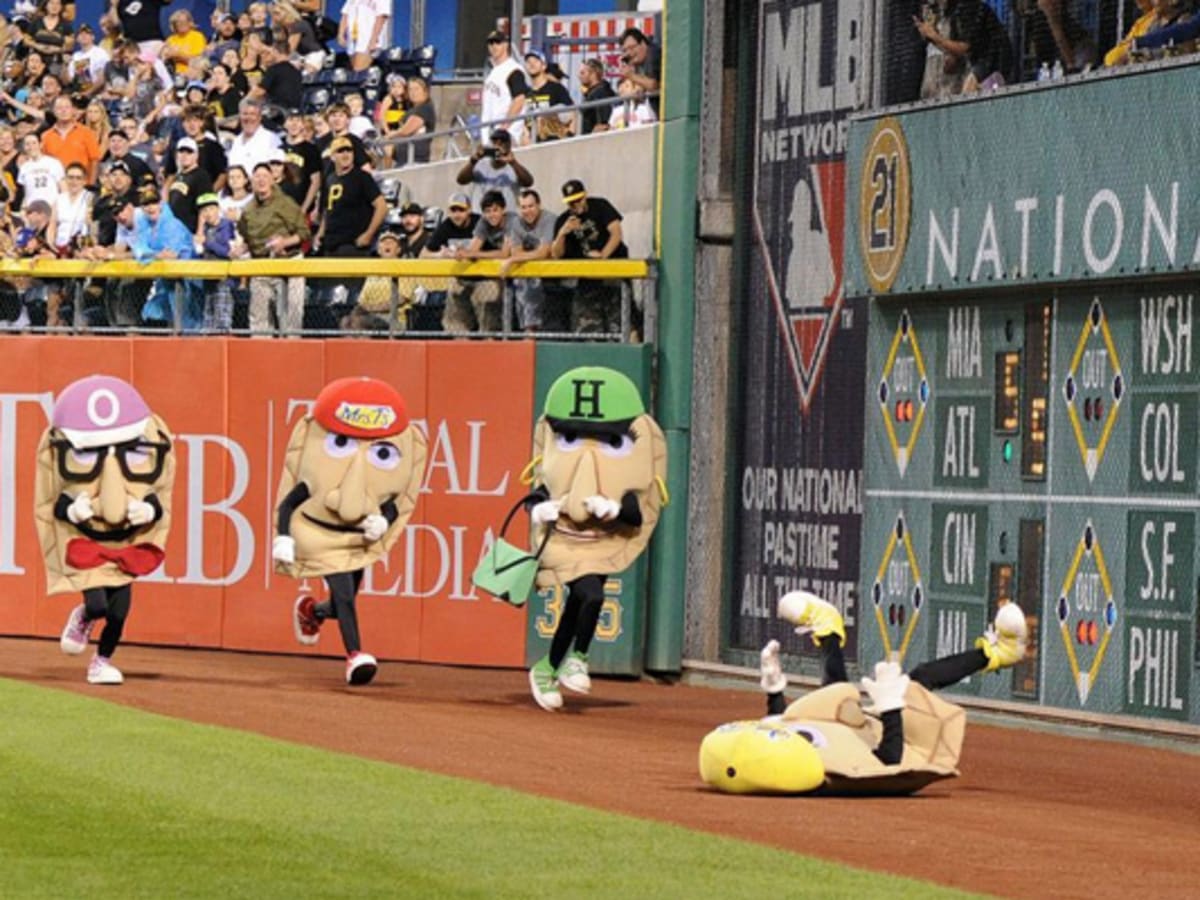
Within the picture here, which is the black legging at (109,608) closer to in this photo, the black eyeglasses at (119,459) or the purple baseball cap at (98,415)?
the black eyeglasses at (119,459)

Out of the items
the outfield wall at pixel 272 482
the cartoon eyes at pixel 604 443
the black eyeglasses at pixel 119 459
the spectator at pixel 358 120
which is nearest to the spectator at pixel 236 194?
the spectator at pixel 358 120

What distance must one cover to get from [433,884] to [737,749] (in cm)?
336

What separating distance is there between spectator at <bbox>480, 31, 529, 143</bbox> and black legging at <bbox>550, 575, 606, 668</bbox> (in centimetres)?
817

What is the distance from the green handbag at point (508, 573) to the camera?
17922 mm

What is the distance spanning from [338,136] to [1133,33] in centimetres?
904

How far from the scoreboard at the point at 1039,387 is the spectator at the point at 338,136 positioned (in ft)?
17.3

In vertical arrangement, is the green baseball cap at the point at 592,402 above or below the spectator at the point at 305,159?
below

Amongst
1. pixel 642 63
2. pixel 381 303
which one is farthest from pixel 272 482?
pixel 642 63

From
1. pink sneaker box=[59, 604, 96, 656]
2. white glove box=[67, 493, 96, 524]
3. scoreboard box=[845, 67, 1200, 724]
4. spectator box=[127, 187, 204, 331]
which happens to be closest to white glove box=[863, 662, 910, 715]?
scoreboard box=[845, 67, 1200, 724]

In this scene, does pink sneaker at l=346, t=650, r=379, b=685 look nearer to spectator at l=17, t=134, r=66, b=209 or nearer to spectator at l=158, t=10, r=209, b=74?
spectator at l=17, t=134, r=66, b=209

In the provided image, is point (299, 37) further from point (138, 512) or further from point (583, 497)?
point (583, 497)

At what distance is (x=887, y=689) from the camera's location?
12406 mm

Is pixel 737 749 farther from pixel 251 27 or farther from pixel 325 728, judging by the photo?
pixel 251 27

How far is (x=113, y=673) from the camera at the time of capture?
18875 mm
